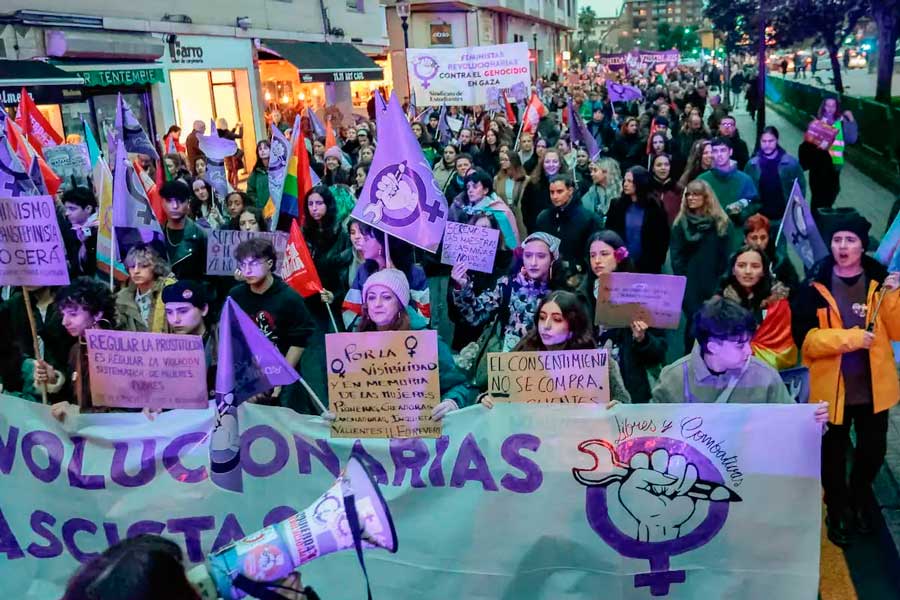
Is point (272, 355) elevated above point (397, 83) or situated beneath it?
situated beneath

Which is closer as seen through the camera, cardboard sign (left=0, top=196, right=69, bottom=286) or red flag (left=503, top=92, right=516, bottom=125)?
cardboard sign (left=0, top=196, right=69, bottom=286)

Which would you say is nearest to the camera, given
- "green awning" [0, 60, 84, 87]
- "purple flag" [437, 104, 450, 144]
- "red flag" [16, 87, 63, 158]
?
"red flag" [16, 87, 63, 158]

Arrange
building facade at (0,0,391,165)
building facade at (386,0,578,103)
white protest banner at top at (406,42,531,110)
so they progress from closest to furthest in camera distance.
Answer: white protest banner at top at (406,42,531,110)
building facade at (0,0,391,165)
building facade at (386,0,578,103)

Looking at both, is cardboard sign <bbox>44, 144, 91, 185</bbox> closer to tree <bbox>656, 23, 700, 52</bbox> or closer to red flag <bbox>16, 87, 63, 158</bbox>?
red flag <bbox>16, 87, 63, 158</bbox>

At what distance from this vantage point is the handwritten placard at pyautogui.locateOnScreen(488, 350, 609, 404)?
3.61 metres

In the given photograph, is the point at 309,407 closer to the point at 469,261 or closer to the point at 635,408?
the point at 469,261

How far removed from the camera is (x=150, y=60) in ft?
55.3

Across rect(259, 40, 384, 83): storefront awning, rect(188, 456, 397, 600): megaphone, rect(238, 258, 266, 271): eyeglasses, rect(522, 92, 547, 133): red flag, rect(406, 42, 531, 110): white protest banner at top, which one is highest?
rect(259, 40, 384, 83): storefront awning

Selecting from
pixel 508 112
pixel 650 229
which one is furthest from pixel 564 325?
pixel 508 112

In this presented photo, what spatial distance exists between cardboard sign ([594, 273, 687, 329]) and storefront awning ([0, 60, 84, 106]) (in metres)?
9.90

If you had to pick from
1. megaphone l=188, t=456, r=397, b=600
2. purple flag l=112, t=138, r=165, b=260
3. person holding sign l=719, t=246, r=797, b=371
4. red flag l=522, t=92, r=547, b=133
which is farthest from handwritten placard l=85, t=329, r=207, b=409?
red flag l=522, t=92, r=547, b=133

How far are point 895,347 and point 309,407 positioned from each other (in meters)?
3.10

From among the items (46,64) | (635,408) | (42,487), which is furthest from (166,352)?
(46,64)

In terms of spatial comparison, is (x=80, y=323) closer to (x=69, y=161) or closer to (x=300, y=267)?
(x=300, y=267)
